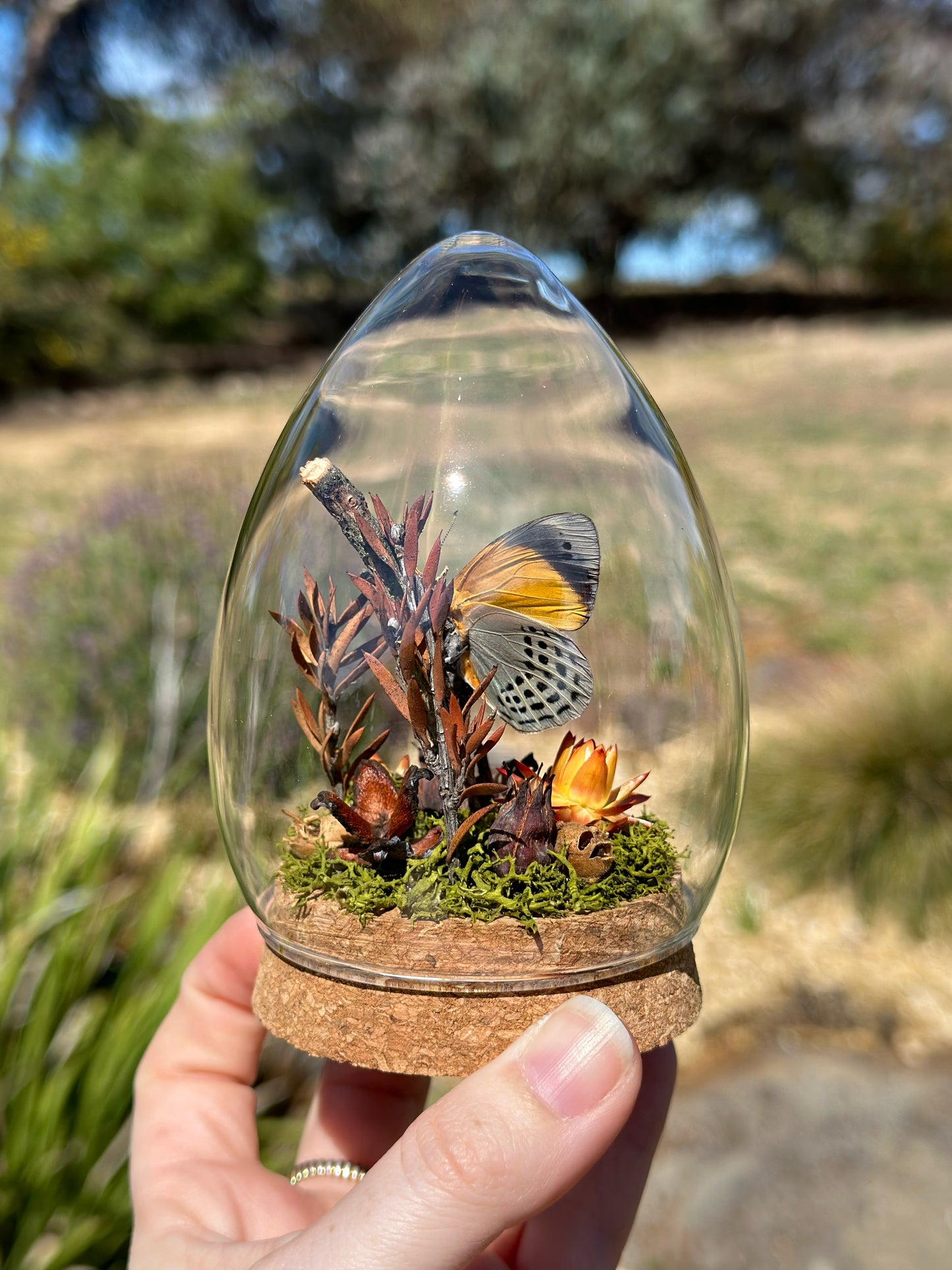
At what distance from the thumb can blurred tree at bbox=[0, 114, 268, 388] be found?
13.5 meters

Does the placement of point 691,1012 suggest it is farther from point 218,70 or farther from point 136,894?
point 218,70

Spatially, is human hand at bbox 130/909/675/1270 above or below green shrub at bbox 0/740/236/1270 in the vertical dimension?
above

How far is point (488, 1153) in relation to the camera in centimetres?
97

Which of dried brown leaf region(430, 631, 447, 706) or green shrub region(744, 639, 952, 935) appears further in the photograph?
green shrub region(744, 639, 952, 935)

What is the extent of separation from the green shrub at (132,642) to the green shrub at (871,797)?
2052 mm

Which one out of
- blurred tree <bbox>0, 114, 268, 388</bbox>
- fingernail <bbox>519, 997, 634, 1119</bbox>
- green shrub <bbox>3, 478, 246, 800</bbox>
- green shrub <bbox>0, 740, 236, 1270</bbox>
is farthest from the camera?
blurred tree <bbox>0, 114, 268, 388</bbox>

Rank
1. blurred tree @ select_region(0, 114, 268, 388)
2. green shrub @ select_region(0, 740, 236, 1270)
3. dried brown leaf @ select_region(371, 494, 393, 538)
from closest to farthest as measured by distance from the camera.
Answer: dried brown leaf @ select_region(371, 494, 393, 538) → green shrub @ select_region(0, 740, 236, 1270) → blurred tree @ select_region(0, 114, 268, 388)

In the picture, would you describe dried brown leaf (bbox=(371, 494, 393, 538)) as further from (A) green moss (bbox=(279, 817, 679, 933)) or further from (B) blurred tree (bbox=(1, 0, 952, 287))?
(B) blurred tree (bbox=(1, 0, 952, 287))

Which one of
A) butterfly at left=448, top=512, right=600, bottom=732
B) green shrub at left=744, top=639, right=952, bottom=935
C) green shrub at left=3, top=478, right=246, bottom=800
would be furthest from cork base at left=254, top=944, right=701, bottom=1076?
green shrub at left=744, top=639, right=952, bottom=935

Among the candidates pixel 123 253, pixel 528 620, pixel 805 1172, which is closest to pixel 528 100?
pixel 123 253

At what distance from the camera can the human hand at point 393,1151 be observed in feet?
3.19

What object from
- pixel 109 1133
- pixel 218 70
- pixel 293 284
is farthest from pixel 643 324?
pixel 109 1133

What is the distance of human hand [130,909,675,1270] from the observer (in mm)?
973

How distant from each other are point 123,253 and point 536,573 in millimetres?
14158
